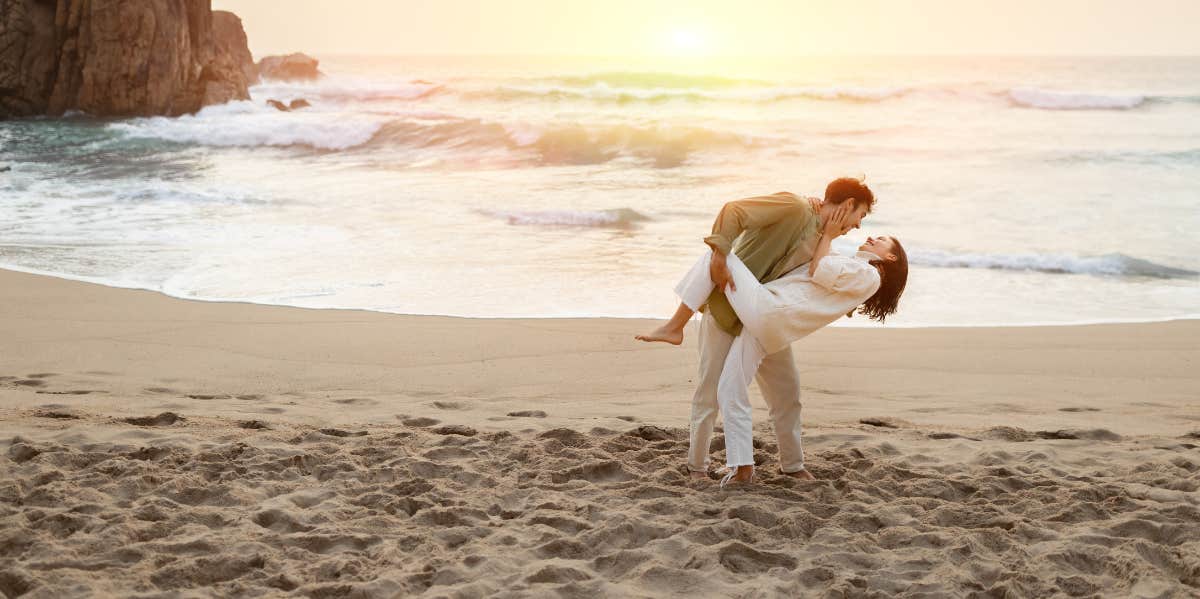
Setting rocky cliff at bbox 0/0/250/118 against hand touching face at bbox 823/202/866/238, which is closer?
hand touching face at bbox 823/202/866/238

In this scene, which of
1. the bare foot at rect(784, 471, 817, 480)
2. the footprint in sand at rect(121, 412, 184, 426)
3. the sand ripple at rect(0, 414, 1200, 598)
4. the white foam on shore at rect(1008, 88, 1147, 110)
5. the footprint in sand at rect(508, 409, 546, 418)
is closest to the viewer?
the sand ripple at rect(0, 414, 1200, 598)

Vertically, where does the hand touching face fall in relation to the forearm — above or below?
above

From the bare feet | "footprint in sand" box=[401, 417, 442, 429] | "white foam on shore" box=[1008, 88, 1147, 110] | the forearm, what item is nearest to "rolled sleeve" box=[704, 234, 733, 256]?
the forearm

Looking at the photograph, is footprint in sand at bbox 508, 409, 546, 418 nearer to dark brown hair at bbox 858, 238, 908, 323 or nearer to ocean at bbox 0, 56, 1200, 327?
dark brown hair at bbox 858, 238, 908, 323

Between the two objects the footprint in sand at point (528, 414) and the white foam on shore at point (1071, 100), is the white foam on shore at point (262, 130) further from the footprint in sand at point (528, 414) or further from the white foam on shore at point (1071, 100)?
the white foam on shore at point (1071, 100)

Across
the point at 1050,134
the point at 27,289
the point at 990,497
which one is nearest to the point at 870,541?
the point at 990,497

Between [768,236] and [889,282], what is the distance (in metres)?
0.53

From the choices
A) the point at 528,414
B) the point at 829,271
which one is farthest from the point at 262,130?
the point at 829,271

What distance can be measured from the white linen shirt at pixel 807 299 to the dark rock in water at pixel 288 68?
47976 millimetres

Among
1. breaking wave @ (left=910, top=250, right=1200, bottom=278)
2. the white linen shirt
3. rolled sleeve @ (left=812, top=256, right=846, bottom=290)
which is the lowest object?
breaking wave @ (left=910, top=250, right=1200, bottom=278)

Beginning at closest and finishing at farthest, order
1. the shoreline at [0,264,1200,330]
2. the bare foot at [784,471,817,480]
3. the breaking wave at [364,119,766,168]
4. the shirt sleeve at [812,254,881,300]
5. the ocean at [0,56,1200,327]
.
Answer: the shirt sleeve at [812,254,881,300] < the bare foot at [784,471,817,480] < the shoreline at [0,264,1200,330] < the ocean at [0,56,1200,327] < the breaking wave at [364,119,766,168]

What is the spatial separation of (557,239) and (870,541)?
25.6 feet

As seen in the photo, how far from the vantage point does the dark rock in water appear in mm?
48438

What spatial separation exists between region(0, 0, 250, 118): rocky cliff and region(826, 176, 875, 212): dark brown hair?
28.2 metres
